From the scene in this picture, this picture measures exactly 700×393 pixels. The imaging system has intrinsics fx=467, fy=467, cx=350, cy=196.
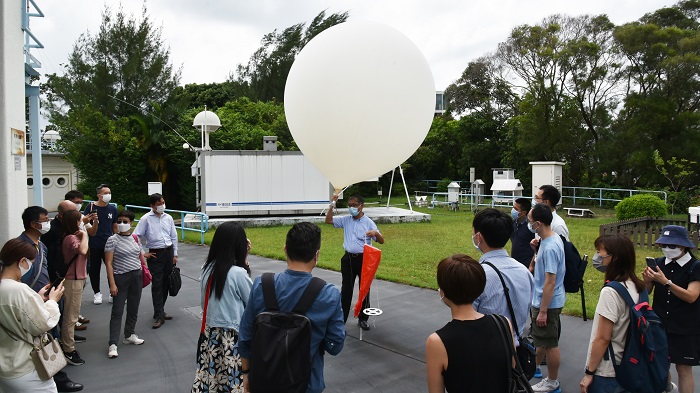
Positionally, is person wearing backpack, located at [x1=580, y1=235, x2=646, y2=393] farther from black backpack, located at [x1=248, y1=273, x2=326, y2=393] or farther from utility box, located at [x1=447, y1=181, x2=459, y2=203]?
utility box, located at [x1=447, y1=181, x2=459, y2=203]

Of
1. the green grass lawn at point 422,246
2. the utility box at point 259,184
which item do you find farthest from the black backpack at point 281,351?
the utility box at point 259,184

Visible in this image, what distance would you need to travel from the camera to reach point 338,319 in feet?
7.97

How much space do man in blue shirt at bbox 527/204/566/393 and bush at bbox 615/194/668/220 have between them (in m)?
11.1

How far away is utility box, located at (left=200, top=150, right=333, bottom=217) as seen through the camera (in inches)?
619

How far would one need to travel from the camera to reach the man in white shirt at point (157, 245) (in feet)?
19.5

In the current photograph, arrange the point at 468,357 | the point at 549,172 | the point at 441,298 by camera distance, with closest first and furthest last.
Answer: the point at 468,357
the point at 441,298
the point at 549,172

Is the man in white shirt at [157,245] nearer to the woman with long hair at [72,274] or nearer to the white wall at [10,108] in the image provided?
the woman with long hair at [72,274]

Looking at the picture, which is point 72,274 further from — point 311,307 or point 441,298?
point 441,298

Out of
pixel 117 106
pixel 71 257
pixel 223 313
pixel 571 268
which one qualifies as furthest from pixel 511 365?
pixel 117 106

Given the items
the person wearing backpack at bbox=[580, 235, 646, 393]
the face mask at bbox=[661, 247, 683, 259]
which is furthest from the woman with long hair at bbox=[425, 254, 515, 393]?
the face mask at bbox=[661, 247, 683, 259]

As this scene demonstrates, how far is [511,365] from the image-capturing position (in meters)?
2.01

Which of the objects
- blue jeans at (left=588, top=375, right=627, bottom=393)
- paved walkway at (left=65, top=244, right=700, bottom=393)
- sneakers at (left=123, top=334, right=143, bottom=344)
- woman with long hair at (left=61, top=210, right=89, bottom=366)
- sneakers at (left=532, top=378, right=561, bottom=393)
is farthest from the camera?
sneakers at (left=123, top=334, right=143, bottom=344)

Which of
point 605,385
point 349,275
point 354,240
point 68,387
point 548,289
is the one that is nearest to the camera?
point 605,385

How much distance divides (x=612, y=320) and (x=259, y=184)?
14.4 metres
